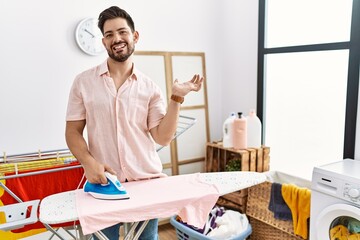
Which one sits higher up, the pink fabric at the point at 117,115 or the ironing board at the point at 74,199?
the pink fabric at the point at 117,115

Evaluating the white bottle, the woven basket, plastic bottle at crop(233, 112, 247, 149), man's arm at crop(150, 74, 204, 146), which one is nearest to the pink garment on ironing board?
man's arm at crop(150, 74, 204, 146)

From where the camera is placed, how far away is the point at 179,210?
1330 millimetres

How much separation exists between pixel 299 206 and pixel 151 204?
1.28m

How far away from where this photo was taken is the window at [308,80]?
2244 millimetres

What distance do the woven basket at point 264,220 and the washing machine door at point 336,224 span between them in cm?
30

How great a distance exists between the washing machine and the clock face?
72.2 inches

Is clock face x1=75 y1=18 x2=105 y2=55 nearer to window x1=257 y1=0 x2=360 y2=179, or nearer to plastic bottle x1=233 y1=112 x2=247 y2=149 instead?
plastic bottle x1=233 y1=112 x2=247 y2=149

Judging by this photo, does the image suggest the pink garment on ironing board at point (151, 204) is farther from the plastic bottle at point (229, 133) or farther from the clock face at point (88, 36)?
the clock face at point (88, 36)

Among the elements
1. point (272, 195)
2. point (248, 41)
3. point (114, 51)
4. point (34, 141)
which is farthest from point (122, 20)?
point (248, 41)

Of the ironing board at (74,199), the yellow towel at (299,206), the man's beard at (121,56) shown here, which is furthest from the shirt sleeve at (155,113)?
the yellow towel at (299,206)

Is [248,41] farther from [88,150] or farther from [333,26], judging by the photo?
[88,150]

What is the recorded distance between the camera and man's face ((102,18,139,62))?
4.47 ft

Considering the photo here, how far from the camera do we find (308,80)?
8.32ft

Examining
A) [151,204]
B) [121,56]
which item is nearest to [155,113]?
[121,56]
